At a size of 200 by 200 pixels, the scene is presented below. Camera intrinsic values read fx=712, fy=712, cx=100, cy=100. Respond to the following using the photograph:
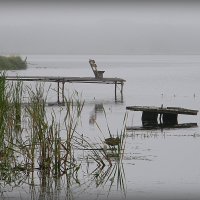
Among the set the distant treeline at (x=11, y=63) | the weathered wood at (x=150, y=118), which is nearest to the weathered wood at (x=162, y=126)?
the weathered wood at (x=150, y=118)

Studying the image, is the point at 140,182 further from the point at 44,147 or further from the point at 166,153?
the point at 166,153

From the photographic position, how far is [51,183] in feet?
27.5

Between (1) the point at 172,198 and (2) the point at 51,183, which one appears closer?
(1) the point at 172,198

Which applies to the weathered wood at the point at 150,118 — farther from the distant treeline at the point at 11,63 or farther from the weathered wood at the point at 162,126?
the distant treeline at the point at 11,63

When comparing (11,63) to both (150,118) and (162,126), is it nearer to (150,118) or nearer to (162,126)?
(150,118)

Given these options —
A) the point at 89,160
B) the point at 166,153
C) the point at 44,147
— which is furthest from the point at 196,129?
the point at 44,147

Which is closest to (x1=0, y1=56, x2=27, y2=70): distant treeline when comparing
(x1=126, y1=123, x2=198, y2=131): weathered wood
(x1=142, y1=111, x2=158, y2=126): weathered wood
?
(x1=142, y1=111, x2=158, y2=126): weathered wood

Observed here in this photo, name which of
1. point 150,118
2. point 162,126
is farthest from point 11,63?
point 162,126

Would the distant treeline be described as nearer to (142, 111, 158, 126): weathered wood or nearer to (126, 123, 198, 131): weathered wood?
(142, 111, 158, 126): weathered wood

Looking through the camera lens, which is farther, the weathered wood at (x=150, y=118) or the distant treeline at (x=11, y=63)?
the distant treeline at (x=11, y=63)

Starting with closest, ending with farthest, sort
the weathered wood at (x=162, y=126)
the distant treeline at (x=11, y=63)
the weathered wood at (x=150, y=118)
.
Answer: the weathered wood at (x=162, y=126)
the weathered wood at (x=150, y=118)
the distant treeline at (x=11, y=63)

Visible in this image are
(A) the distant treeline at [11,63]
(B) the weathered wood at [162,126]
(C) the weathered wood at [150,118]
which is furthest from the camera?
(A) the distant treeline at [11,63]

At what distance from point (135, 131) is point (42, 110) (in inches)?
295

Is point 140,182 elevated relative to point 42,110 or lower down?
lower down
